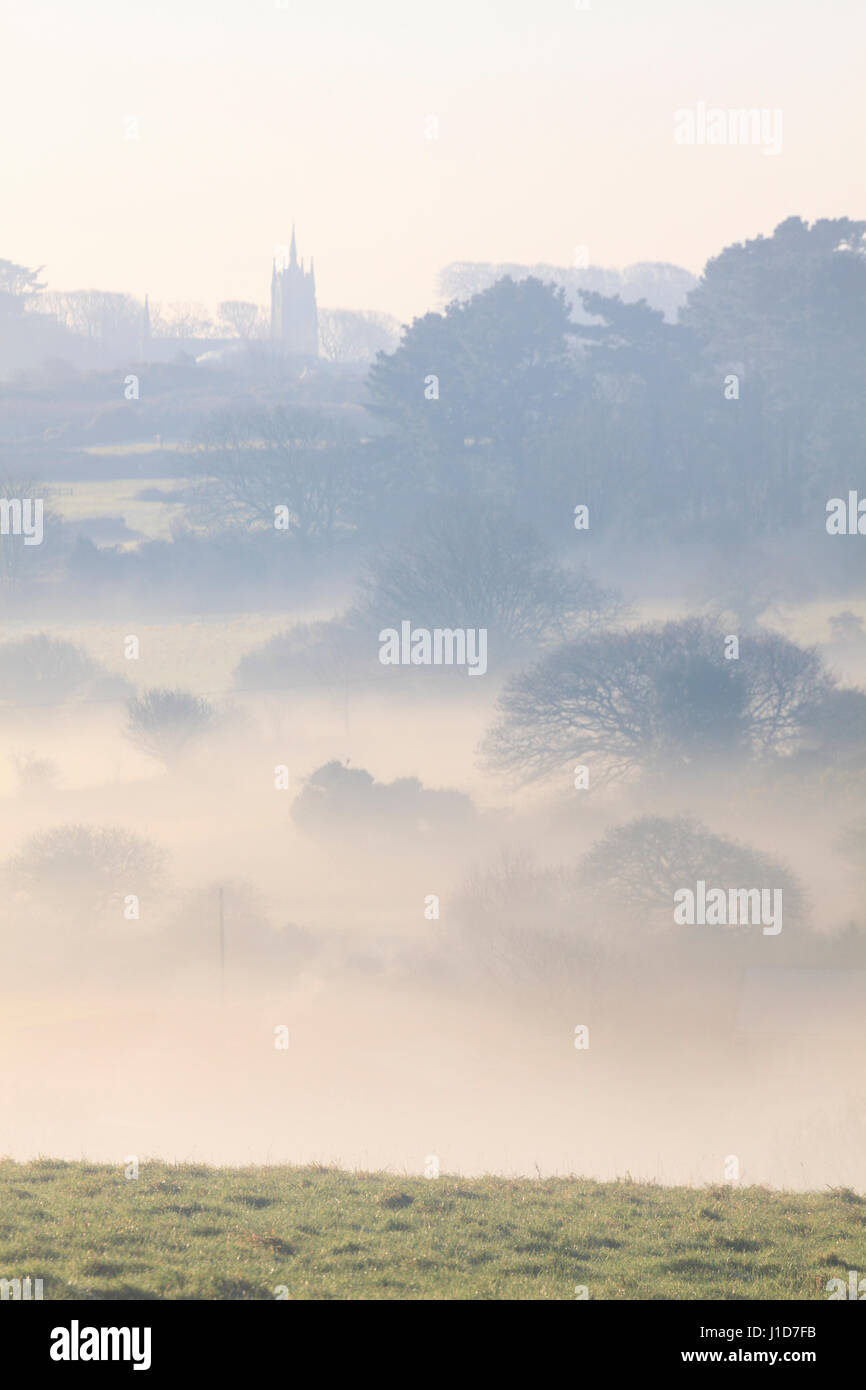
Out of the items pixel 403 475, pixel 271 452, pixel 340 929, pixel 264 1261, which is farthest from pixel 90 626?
pixel 264 1261

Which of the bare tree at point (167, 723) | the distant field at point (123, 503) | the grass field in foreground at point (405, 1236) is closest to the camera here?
the grass field in foreground at point (405, 1236)

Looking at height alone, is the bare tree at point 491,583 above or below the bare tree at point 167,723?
above

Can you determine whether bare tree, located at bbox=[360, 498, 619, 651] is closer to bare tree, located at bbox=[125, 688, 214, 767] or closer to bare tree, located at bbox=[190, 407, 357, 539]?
bare tree, located at bbox=[190, 407, 357, 539]

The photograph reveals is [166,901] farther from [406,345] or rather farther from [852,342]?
[852,342]

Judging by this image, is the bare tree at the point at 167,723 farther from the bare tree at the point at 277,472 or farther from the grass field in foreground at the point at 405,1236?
the grass field in foreground at the point at 405,1236

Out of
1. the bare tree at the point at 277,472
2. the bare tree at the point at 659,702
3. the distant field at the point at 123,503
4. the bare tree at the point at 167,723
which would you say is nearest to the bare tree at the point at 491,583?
the bare tree at the point at 277,472

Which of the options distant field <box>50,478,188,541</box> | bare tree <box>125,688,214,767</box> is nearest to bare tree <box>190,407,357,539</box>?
distant field <box>50,478,188,541</box>
